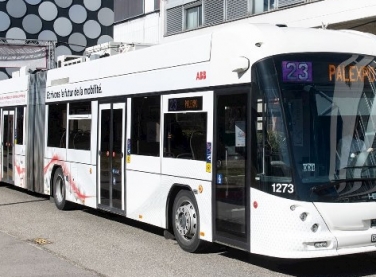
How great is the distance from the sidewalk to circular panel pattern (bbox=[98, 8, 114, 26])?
3773 centimetres

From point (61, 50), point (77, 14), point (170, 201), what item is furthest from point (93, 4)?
point (170, 201)

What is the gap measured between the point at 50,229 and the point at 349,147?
5795 mm

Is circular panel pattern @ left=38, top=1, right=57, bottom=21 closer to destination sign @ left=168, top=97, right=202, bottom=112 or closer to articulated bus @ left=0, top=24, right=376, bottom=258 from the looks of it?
articulated bus @ left=0, top=24, right=376, bottom=258

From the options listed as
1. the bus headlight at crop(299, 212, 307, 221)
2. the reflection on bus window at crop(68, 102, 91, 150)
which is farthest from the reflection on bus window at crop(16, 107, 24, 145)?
the bus headlight at crop(299, 212, 307, 221)

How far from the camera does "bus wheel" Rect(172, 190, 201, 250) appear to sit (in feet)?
27.4

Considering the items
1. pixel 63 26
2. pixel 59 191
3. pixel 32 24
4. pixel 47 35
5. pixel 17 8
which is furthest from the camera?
pixel 63 26

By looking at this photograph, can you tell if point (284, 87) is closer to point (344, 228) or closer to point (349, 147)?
point (349, 147)

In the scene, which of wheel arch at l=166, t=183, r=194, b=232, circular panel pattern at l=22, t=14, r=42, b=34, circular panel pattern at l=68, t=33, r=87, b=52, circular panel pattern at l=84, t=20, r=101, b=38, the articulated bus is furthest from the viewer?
circular panel pattern at l=84, t=20, r=101, b=38

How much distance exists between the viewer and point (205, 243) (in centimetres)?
832

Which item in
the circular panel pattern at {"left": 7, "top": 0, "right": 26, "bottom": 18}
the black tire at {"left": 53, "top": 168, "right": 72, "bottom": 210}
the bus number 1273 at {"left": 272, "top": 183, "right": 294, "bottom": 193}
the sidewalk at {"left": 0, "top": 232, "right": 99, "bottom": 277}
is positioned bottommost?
the sidewalk at {"left": 0, "top": 232, "right": 99, "bottom": 277}

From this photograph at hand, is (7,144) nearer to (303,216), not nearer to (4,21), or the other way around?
(303,216)

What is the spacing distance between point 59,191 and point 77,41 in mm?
32145

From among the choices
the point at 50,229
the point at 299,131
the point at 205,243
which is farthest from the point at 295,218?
the point at 50,229

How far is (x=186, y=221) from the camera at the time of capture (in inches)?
336
